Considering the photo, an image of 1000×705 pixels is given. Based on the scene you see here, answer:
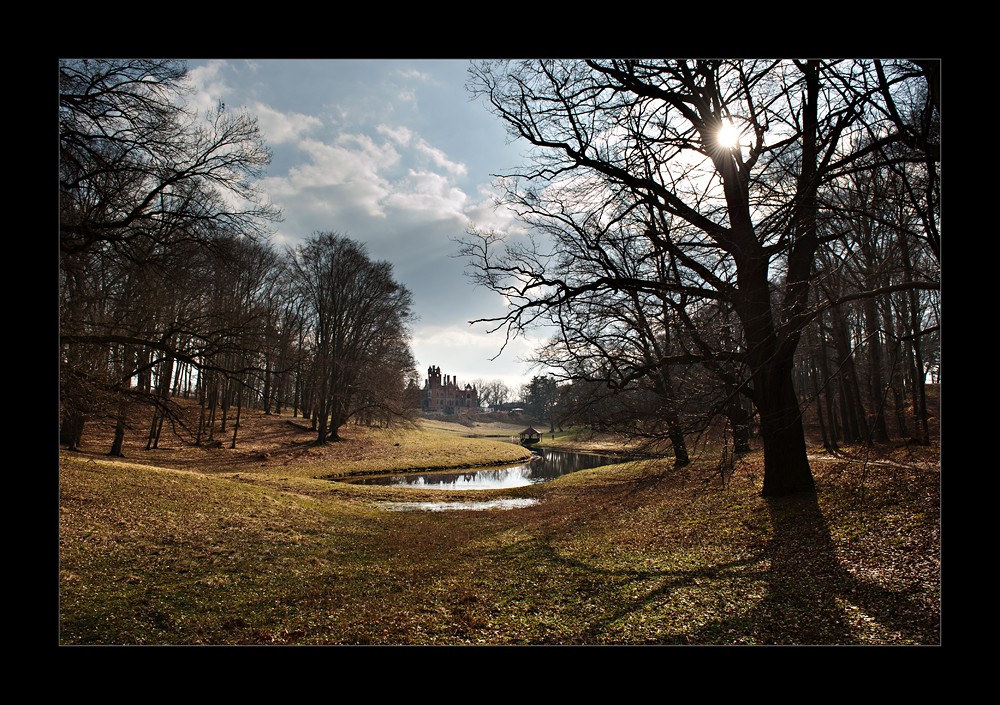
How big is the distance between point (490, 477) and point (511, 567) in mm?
19203

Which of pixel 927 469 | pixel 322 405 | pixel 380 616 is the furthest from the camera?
pixel 322 405

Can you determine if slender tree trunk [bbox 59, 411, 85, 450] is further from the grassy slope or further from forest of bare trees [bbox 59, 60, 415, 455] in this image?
forest of bare trees [bbox 59, 60, 415, 455]

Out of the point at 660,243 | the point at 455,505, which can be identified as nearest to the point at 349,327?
the point at 455,505

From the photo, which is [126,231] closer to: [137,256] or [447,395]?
[137,256]

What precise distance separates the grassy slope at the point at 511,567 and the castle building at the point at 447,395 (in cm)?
9084

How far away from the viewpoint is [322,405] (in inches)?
1080

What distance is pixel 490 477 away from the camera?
27.0 meters

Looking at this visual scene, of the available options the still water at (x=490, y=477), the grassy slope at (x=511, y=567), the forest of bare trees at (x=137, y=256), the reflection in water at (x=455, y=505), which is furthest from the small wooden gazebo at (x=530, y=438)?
the forest of bare trees at (x=137, y=256)

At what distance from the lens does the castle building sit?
103812 mm

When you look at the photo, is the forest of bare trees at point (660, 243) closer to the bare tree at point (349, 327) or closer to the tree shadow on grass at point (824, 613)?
the tree shadow on grass at point (824, 613)

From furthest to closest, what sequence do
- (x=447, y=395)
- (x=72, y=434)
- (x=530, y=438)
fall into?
1. (x=447, y=395)
2. (x=530, y=438)
3. (x=72, y=434)
